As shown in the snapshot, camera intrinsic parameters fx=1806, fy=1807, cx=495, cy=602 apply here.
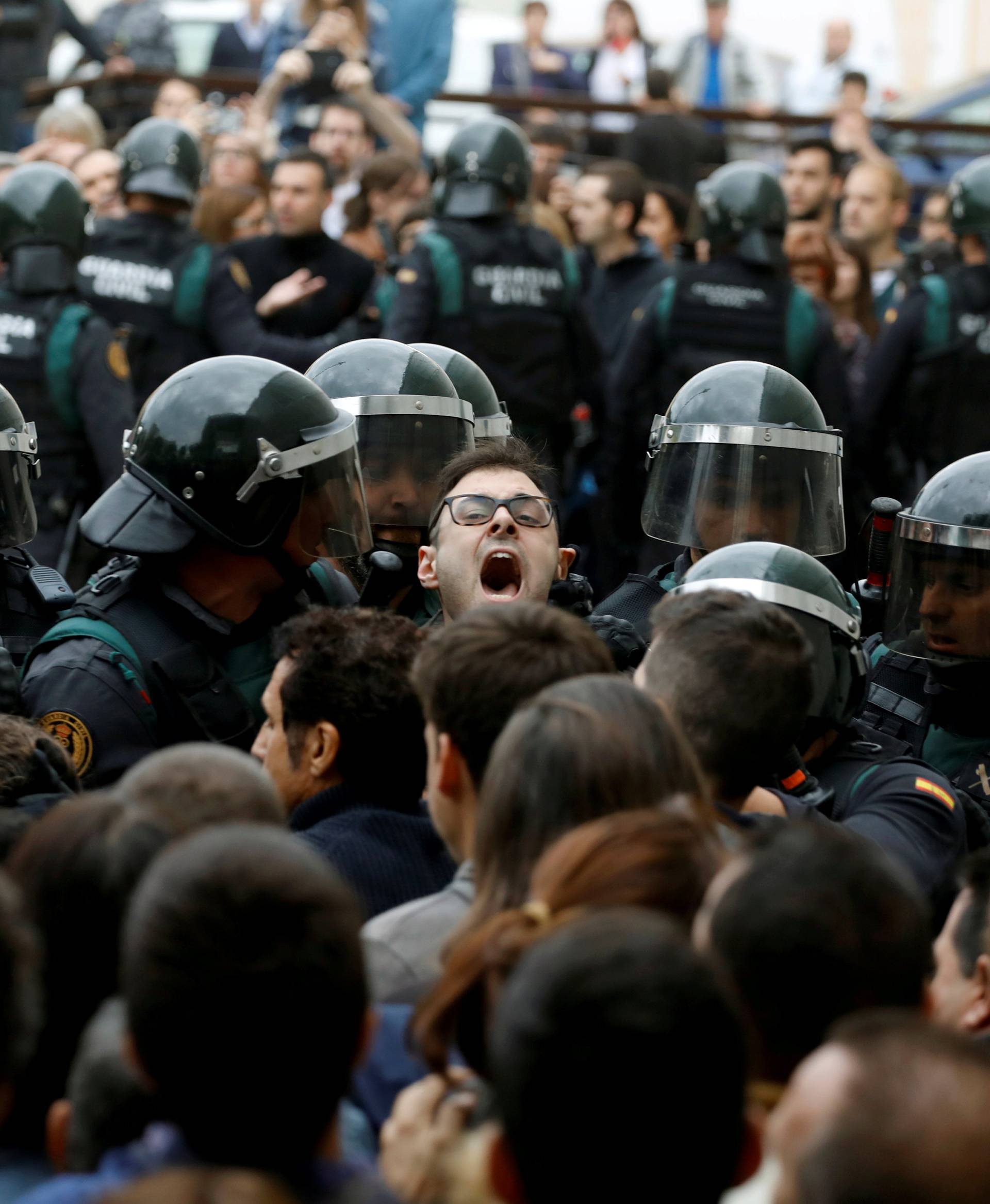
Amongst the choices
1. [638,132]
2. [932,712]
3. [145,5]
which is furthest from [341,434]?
[145,5]

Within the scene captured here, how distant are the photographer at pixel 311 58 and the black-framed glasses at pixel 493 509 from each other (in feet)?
20.3

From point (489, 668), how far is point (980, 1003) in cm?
87

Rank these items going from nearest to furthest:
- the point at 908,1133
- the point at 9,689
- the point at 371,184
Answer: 1. the point at 908,1133
2. the point at 9,689
3. the point at 371,184

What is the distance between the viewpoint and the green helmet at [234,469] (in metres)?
3.85

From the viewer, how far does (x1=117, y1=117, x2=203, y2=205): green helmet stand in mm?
8016

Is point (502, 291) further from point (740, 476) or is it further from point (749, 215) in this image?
point (740, 476)

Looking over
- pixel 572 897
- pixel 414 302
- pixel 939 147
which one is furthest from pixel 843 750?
pixel 939 147

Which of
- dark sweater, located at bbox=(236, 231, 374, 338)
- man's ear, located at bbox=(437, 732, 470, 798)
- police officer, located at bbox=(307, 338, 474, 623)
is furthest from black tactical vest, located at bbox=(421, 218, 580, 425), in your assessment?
man's ear, located at bbox=(437, 732, 470, 798)

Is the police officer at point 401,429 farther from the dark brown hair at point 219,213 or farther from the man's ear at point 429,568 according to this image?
the dark brown hair at point 219,213

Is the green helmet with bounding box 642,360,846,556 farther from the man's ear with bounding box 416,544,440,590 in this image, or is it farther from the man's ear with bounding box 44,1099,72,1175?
the man's ear with bounding box 44,1099,72,1175

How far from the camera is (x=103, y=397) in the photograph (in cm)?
664

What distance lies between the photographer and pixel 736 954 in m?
2.02

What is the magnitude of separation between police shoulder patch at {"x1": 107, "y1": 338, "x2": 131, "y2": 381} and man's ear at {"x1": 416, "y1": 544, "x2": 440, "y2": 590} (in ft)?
9.07

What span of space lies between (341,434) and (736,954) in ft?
7.44
